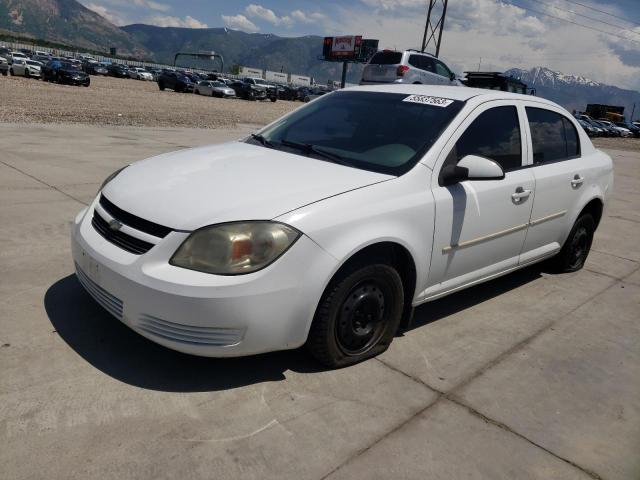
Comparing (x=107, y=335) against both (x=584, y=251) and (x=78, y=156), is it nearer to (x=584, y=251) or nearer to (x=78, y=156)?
(x=584, y=251)

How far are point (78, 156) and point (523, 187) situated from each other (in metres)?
7.13

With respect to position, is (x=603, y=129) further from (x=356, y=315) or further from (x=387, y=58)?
(x=356, y=315)

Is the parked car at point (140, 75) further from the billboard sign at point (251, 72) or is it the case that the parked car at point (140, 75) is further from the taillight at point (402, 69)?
the billboard sign at point (251, 72)

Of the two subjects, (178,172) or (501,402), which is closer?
(501,402)

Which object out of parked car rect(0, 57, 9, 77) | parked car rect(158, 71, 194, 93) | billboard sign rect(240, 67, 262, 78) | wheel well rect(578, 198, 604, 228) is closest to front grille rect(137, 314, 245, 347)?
wheel well rect(578, 198, 604, 228)

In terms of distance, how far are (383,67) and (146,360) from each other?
16180 millimetres

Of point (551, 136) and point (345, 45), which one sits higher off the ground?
point (345, 45)

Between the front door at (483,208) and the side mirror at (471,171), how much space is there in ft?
0.17

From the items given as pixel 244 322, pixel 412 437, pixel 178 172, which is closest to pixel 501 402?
pixel 412 437

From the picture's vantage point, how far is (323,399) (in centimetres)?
280

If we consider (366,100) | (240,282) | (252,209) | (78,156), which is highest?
(366,100)

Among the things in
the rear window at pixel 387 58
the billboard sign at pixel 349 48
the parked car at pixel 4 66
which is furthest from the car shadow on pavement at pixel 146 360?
the billboard sign at pixel 349 48

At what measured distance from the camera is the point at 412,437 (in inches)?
102

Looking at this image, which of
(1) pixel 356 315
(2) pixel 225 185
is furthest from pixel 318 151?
(1) pixel 356 315
